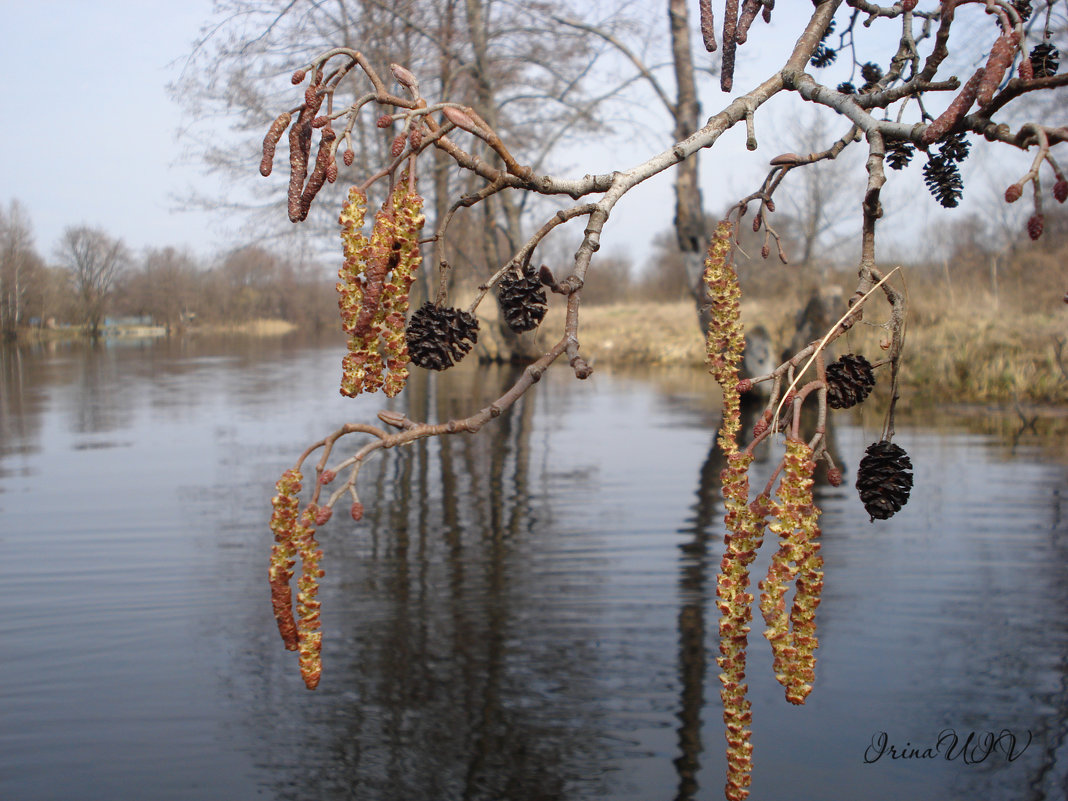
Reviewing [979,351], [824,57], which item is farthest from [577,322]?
[979,351]

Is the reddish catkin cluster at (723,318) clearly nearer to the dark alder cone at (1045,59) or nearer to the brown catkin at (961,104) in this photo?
the brown catkin at (961,104)

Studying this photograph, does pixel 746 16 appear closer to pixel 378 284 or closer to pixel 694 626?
pixel 378 284

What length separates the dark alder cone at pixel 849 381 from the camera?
1.39 meters

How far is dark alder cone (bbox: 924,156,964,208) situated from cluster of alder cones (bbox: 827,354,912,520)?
54cm

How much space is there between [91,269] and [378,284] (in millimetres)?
72594

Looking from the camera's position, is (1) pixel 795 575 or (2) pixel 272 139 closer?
(1) pixel 795 575

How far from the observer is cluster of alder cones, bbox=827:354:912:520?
4.49ft

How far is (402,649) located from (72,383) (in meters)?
19.9

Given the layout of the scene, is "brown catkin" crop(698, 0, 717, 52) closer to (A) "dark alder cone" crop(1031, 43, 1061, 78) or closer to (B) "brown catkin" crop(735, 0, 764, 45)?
(B) "brown catkin" crop(735, 0, 764, 45)

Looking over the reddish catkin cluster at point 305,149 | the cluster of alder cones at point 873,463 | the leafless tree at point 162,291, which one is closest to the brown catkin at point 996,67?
the cluster of alder cones at point 873,463

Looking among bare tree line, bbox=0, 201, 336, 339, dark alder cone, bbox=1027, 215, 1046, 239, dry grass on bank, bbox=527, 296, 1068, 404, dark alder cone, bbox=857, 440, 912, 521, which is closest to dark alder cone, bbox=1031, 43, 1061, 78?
dark alder cone, bbox=1027, 215, 1046, 239

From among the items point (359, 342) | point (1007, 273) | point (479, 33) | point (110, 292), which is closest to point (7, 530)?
point (359, 342)

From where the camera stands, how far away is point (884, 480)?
1373 millimetres
